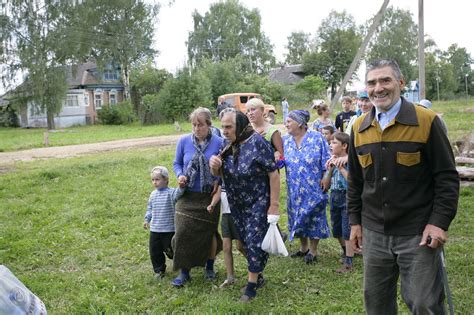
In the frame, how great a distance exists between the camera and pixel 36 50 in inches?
1106

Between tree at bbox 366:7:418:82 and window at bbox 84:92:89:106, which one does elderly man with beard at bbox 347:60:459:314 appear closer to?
window at bbox 84:92:89:106

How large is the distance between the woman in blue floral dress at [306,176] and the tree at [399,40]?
54.5 m

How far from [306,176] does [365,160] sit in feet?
7.11

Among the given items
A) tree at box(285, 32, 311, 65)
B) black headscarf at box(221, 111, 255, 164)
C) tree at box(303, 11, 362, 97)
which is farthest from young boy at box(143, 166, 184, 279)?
tree at box(285, 32, 311, 65)

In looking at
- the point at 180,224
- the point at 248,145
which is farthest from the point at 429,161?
the point at 180,224

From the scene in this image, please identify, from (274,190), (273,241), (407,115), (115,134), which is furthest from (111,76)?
(407,115)

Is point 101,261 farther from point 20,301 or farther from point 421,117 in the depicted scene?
point 421,117

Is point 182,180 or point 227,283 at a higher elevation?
point 182,180

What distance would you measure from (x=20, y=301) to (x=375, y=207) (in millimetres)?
2015

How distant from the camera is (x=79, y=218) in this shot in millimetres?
7555

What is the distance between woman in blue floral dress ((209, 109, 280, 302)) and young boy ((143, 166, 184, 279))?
0.83m

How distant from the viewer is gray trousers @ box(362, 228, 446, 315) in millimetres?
2586

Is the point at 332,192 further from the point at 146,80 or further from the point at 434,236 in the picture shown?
the point at 146,80

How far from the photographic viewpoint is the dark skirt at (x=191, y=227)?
452cm
